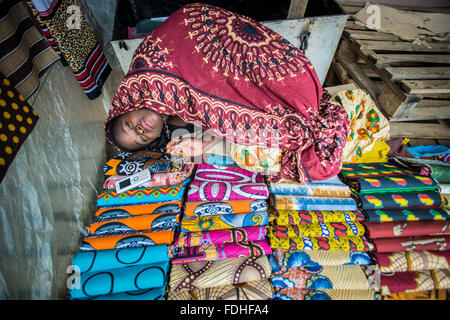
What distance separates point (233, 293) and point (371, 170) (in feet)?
3.13

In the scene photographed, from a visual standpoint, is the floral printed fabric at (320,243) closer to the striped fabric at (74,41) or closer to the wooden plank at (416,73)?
the wooden plank at (416,73)

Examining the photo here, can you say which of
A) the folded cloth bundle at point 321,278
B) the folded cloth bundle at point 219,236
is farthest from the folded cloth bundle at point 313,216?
the folded cloth bundle at point 321,278

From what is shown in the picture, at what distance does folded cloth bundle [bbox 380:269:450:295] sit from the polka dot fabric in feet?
5.06

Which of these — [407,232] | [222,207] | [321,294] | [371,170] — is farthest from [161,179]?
[407,232]

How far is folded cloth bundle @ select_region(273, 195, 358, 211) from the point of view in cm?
97

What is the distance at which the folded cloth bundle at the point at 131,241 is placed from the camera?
3.08 feet

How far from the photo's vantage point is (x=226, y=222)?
96cm

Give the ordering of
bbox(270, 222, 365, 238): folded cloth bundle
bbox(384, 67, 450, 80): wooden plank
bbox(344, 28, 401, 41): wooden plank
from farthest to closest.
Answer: bbox(344, 28, 401, 41): wooden plank
bbox(384, 67, 450, 80): wooden plank
bbox(270, 222, 365, 238): folded cloth bundle

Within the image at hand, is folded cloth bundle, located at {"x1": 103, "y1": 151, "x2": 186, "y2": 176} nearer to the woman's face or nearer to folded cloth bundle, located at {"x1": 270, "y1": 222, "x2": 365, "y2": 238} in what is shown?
the woman's face

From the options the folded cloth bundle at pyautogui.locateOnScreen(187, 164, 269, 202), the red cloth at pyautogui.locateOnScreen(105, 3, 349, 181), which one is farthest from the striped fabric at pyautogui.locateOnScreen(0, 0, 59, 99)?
the folded cloth bundle at pyautogui.locateOnScreen(187, 164, 269, 202)

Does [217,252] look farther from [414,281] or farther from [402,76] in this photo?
[402,76]

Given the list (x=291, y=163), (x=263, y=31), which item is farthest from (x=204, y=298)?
(x=263, y=31)

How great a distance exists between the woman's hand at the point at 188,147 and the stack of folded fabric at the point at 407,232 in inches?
33.0

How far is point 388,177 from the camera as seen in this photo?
1.04 meters
